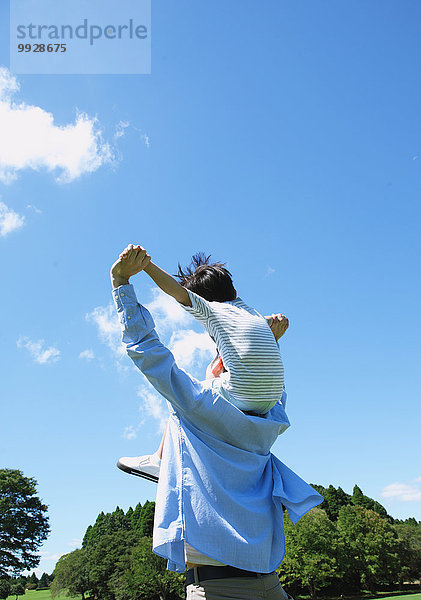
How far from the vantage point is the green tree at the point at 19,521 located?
34156 millimetres

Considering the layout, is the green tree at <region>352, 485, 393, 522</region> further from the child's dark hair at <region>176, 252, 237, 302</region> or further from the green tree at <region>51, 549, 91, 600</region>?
the child's dark hair at <region>176, 252, 237, 302</region>

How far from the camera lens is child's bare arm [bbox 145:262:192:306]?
2.27 meters

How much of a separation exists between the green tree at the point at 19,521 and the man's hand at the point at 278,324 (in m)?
39.4

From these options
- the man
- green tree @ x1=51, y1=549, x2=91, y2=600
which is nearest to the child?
the man

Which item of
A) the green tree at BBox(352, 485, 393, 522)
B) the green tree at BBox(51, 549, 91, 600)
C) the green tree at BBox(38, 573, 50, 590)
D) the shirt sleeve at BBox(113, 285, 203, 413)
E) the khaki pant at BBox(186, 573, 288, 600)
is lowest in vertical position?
the green tree at BBox(38, 573, 50, 590)

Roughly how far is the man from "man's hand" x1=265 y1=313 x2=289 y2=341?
27.6 inches

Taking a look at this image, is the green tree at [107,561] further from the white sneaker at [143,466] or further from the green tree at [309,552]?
the white sneaker at [143,466]

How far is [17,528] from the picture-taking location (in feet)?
115

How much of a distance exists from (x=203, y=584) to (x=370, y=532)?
51254 mm

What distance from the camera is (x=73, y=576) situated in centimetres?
4681

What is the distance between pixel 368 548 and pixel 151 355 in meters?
51.5

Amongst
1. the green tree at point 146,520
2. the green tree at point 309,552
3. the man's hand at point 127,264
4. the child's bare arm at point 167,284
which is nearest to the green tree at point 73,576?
the green tree at point 146,520

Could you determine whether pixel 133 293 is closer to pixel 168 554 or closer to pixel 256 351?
pixel 256 351

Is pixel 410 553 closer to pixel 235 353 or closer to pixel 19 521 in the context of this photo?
pixel 19 521
